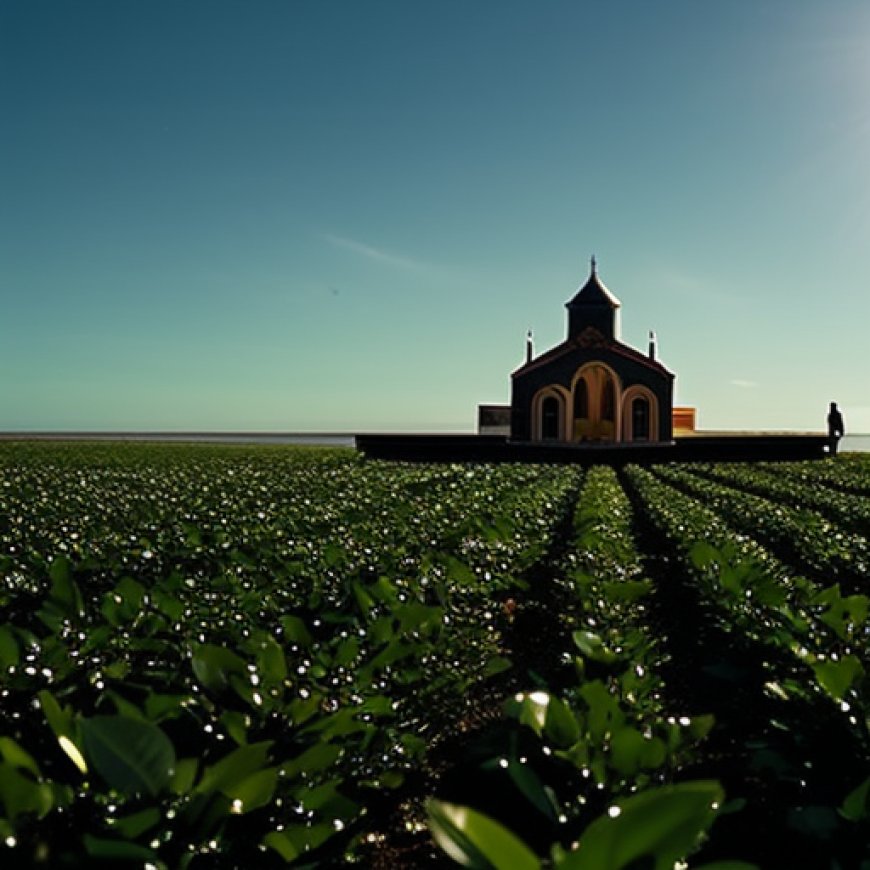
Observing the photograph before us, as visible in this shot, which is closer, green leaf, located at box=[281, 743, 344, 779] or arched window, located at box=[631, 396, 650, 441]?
green leaf, located at box=[281, 743, 344, 779]

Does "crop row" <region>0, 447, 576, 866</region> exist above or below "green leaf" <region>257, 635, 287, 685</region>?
below

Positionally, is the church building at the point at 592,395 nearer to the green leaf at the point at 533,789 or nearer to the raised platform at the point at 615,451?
the raised platform at the point at 615,451

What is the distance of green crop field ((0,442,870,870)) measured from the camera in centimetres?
161

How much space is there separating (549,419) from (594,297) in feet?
28.4

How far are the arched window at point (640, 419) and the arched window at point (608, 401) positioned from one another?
3.63ft

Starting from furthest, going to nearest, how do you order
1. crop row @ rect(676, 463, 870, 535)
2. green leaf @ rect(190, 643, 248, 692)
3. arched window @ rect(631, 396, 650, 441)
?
arched window @ rect(631, 396, 650, 441)
crop row @ rect(676, 463, 870, 535)
green leaf @ rect(190, 643, 248, 692)

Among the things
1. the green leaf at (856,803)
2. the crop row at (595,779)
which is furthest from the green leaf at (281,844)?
the green leaf at (856,803)

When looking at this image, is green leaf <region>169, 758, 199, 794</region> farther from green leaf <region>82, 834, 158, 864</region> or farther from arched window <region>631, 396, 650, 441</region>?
arched window <region>631, 396, 650, 441</region>

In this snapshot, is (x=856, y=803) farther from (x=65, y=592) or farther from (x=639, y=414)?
(x=639, y=414)

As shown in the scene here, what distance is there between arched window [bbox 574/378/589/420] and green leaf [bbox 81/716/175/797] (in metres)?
41.3

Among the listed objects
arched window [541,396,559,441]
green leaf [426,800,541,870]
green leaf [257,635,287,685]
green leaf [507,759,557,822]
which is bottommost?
green leaf [507,759,557,822]

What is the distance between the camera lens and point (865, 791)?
1.83 metres

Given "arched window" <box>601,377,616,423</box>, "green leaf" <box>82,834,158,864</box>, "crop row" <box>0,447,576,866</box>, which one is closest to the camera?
"green leaf" <box>82,834,158,864</box>

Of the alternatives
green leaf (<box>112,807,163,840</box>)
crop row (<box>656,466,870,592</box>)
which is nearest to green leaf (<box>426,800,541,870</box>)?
green leaf (<box>112,807,163,840</box>)
